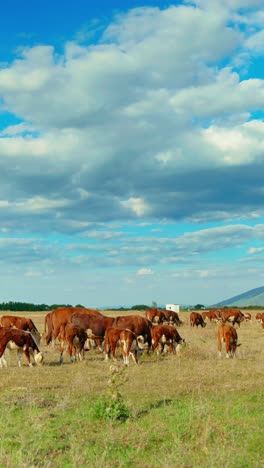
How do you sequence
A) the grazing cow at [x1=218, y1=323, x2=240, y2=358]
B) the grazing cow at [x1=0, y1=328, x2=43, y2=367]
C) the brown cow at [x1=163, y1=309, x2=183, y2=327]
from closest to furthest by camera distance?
the grazing cow at [x1=0, y1=328, x2=43, y2=367], the grazing cow at [x1=218, y1=323, x2=240, y2=358], the brown cow at [x1=163, y1=309, x2=183, y2=327]

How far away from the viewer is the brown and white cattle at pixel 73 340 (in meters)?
20.1

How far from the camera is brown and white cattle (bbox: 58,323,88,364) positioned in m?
20.1

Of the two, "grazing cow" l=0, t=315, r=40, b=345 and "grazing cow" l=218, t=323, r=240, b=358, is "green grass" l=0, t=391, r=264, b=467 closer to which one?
"grazing cow" l=218, t=323, r=240, b=358

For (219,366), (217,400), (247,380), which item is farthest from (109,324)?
(217,400)

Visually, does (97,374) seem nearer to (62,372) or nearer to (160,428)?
(62,372)

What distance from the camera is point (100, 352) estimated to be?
23.2 metres

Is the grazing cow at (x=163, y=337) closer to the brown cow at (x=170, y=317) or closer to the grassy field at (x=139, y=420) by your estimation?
the grassy field at (x=139, y=420)

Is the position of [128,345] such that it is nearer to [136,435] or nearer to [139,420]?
[139,420]

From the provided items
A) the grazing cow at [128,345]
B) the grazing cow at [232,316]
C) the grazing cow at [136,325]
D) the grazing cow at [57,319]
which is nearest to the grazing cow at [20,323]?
the grazing cow at [57,319]

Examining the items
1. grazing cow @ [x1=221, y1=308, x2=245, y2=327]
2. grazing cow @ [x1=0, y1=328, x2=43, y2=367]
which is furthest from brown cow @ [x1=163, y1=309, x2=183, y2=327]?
grazing cow @ [x1=0, y1=328, x2=43, y2=367]

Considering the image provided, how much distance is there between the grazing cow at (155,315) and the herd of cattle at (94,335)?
42.8 feet

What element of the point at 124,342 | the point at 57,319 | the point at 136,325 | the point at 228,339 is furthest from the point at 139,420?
the point at 57,319

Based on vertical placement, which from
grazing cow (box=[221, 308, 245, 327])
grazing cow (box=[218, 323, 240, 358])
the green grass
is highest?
grazing cow (box=[221, 308, 245, 327])

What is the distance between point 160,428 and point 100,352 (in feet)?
44.7
